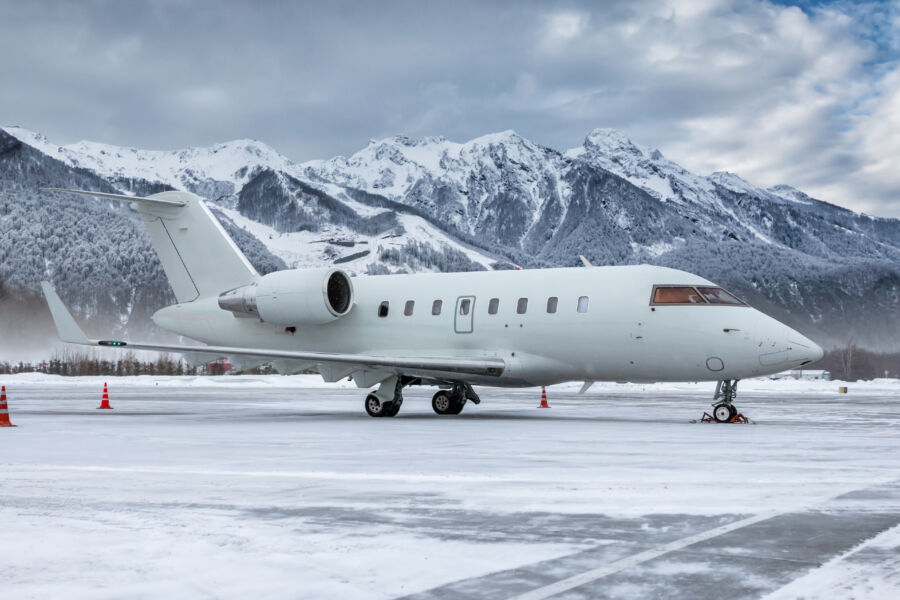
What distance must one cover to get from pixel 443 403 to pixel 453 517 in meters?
15.7

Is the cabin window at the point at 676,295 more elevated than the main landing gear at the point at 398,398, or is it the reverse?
the cabin window at the point at 676,295

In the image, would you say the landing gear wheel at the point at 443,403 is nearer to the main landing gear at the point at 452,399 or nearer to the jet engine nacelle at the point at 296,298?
the main landing gear at the point at 452,399

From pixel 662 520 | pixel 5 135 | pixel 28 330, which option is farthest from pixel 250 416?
pixel 5 135

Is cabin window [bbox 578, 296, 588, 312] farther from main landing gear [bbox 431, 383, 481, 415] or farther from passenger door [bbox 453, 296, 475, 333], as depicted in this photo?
main landing gear [bbox 431, 383, 481, 415]

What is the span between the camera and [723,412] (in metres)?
18.4

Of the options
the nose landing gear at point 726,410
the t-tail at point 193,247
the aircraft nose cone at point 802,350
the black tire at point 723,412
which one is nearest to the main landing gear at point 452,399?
the t-tail at point 193,247

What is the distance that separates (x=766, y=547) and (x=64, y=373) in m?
80.2

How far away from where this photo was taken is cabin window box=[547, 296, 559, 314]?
2025 cm

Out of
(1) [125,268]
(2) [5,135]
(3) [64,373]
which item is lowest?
(3) [64,373]

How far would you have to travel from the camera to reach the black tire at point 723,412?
18.4 meters

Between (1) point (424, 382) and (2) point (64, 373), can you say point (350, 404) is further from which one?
(2) point (64, 373)

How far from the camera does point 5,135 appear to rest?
176250mm

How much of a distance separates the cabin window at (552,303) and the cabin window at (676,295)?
2.20 meters


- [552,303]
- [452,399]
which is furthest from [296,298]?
[552,303]
